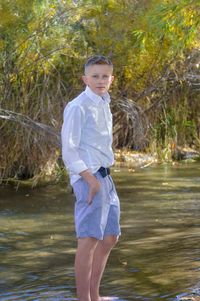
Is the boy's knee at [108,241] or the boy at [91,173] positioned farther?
the boy's knee at [108,241]

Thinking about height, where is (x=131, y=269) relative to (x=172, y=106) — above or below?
below

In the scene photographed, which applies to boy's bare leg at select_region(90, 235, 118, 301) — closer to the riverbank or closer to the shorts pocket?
the shorts pocket

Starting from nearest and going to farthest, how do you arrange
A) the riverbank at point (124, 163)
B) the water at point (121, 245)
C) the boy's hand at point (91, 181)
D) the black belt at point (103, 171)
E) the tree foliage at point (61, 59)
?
the boy's hand at point (91, 181) → the black belt at point (103, 171) → the water at point (121, 245) → the tree foliage at point (61, 59) → the riverbank at point (124, 163)

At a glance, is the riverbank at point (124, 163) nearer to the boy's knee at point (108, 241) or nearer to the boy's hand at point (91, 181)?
the boy's knee at point (108, 241)

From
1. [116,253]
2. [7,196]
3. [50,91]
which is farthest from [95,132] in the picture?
[50,91]

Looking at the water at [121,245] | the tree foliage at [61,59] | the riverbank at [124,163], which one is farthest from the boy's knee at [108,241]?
the riverbank at [124,163]

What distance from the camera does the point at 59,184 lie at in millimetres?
10766

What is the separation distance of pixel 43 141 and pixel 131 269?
4855mm

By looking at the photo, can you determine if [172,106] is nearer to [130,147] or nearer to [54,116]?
[130,147]

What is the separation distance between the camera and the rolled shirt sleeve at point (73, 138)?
3777mm

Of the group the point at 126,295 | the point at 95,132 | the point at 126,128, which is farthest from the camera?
the point at 126,128

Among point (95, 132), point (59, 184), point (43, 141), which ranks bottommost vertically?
point (59, 184)

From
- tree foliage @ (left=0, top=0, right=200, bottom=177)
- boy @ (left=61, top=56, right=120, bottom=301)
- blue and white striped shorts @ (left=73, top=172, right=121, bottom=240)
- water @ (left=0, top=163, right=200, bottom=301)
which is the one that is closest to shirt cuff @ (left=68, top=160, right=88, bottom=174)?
boy @ (left=61, top=56, right=120, bottom=301)

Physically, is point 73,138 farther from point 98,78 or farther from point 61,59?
point 61,59
